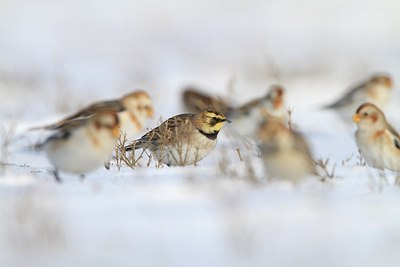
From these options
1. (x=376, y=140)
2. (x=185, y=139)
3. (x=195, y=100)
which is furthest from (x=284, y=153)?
(x=195, y=100)

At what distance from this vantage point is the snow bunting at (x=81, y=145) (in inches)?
281

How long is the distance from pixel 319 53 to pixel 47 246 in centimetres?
1803

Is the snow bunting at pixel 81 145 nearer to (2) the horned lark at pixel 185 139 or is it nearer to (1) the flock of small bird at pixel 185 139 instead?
(1) the flock of small bird at pixel 185 139

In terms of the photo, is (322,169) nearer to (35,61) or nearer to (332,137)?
(332,137)

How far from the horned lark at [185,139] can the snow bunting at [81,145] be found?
4.28ft

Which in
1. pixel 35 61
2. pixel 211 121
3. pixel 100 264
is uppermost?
pixel 35 61

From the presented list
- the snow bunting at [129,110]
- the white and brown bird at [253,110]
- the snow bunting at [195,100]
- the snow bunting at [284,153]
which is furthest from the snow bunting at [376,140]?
the snow bunting at [195,100]

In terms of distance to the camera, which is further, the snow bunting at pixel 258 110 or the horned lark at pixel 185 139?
the snow bunting at pixel 258 110

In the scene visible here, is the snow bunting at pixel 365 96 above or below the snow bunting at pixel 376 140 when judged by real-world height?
above

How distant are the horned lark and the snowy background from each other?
0.37m

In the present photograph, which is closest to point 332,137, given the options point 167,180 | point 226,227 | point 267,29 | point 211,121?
point 211,121

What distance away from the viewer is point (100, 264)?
205 inches

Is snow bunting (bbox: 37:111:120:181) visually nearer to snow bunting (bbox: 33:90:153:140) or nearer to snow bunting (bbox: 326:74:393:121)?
snow bunting (bbox: 33:90:153:140)

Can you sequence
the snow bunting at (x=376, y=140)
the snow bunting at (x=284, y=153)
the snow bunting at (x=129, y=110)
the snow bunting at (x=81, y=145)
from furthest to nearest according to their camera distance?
the snow bunting at (x=129, y=110), the snow bunting at (x=376, y=140), the snow bunting at (x=81, y=145), the snow bunting at (x=284, y=153)
